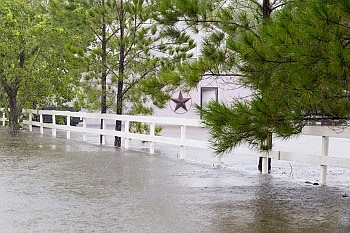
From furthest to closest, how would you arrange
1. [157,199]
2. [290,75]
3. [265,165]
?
[265,165], [157,199], [290,75]

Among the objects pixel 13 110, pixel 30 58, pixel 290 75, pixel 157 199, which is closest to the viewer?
pixel 290 75

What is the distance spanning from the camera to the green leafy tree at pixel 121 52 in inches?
810

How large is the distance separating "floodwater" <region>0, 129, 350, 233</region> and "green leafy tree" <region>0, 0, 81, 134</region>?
10892 millimetres

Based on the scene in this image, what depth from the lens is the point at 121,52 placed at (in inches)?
847

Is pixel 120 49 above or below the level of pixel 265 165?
above

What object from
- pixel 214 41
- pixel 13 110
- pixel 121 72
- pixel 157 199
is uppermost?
pixel 214 41

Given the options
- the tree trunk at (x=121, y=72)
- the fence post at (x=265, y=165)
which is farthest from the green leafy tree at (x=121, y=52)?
the fence post at (x=265, y=165)

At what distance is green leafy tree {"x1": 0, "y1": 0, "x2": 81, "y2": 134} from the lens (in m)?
25.9

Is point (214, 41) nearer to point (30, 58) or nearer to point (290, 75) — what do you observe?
point (290, 75)

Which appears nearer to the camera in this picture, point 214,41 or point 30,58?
point 214,41

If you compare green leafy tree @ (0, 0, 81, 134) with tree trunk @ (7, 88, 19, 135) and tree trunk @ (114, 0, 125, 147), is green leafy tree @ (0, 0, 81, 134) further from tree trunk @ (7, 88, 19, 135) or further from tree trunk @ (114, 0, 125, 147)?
tree trunk @ (114, 0, 125, 147)

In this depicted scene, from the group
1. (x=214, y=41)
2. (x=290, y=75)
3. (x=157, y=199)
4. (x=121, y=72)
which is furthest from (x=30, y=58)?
(x=290, y=75)

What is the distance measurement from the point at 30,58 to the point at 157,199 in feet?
63.3

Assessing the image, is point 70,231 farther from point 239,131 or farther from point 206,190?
point 206,190
